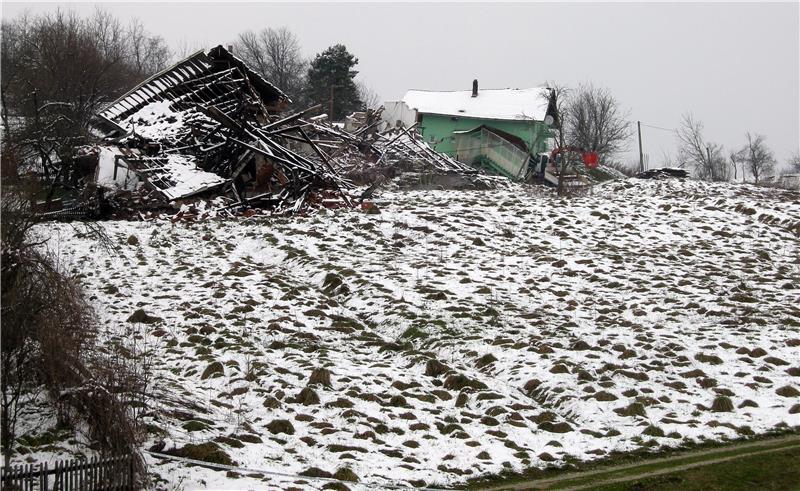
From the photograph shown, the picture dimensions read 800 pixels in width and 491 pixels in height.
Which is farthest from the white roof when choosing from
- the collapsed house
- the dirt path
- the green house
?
the dirt path

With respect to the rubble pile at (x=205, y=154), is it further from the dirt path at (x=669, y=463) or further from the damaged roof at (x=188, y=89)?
→ the dirt path at (x=669, y=463)

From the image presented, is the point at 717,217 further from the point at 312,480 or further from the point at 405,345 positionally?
the point at 312,480

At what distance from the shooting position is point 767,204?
27.8m

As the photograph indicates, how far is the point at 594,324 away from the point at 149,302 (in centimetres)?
1013

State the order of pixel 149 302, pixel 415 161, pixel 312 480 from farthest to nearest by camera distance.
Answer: pixel 415 161
pixel 149 302
pixel 312 480

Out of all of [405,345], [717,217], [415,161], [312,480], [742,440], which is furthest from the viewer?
[415,161]

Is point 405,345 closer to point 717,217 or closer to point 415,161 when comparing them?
point 717,217

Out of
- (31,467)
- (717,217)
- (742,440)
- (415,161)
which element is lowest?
(742,440)

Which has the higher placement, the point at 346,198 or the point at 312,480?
the point at 346,198

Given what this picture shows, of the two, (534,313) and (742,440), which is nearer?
(742,440)

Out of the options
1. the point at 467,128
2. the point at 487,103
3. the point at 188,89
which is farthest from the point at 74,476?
the point at 487,103

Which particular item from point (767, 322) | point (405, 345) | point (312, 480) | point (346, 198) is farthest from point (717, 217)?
point (312, 480)

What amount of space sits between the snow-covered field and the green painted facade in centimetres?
2423

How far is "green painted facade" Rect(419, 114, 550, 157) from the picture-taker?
50963 millimetres
